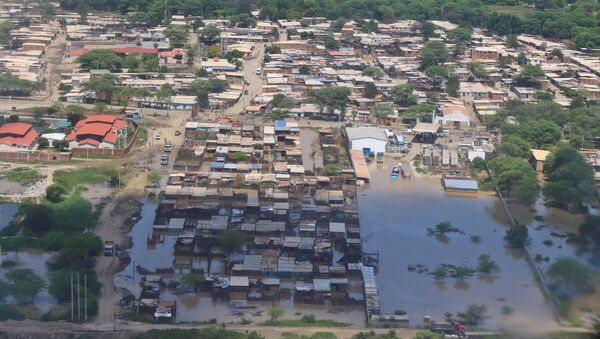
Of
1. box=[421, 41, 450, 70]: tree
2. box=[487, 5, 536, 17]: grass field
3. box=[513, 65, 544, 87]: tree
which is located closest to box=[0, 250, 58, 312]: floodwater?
box=[421, 41, 450, 70]: tree

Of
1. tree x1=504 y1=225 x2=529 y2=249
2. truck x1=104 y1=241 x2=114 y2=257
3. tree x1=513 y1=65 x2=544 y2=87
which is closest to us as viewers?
truck x1=104 y1=241 x2=114 y2=257

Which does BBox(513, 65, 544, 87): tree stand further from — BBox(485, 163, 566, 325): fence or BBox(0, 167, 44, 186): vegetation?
BBox(0, 167, 44, 186): vegetation

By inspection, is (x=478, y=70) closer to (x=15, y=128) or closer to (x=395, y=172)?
(x=395, y=172)

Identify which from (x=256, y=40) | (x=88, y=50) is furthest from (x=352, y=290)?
(x=256, y=40)

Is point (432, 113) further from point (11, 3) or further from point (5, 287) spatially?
point (11, 3)

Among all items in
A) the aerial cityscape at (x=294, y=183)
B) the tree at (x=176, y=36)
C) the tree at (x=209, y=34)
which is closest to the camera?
the aerial cityscape at (x=294, y=183)

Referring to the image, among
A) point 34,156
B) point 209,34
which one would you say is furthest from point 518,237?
point 209,34

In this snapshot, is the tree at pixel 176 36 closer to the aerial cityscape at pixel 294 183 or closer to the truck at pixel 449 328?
the aerial cityscape at pixel 294 183

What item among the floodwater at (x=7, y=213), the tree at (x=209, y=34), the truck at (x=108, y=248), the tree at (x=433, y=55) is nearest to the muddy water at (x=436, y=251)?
the truck at (x=108, y=248)
